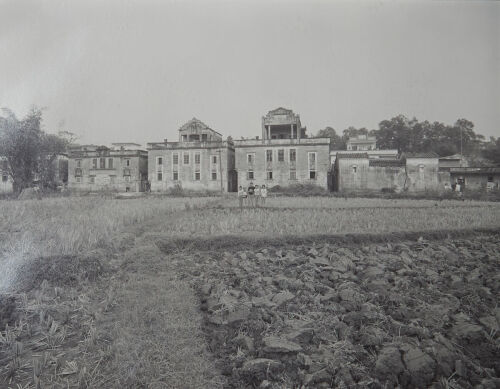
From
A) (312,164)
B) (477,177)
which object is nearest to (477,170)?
(477,177)

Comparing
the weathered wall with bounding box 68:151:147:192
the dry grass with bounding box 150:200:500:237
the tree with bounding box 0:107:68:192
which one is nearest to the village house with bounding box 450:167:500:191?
the dry grass with bounding box 150:200:500:237

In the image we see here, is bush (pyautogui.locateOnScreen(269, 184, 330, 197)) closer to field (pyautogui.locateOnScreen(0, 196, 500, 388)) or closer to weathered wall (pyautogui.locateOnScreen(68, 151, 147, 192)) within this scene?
weathered wall (pyautogui.locateOnScreen(68, 151, 147, 192))

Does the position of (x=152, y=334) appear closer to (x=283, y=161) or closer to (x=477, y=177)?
(x=283, y=161)

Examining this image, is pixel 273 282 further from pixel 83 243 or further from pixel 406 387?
pixel 83 243

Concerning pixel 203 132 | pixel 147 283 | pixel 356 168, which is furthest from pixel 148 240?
pixel 203 132

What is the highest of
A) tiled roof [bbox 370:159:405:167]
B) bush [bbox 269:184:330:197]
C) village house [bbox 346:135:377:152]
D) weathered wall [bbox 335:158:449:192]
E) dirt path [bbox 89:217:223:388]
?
village house [bbox 346:135:377:152]

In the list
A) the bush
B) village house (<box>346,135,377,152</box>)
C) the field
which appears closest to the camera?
the field

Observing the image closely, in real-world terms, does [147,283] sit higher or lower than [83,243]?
lower
